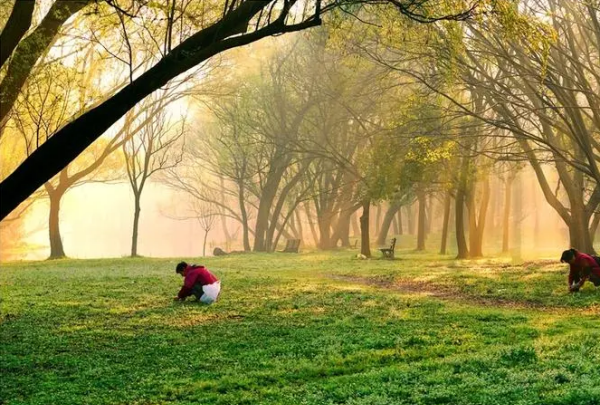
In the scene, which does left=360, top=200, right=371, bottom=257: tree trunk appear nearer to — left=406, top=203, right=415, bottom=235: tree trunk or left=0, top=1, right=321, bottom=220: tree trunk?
left=0, top=1, right=321, bottom=220: tree trunk

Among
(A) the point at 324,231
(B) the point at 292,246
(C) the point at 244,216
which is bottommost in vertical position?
(B) the point at 292,246

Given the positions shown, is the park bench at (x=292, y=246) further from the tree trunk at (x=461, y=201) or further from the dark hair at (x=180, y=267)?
the dark hair at (x=180, y=267)

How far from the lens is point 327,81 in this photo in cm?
3609

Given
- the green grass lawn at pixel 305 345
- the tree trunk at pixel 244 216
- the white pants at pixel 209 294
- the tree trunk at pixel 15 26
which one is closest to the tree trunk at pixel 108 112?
the green grass lawn at pixel 305 345

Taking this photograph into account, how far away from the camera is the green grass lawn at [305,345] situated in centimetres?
700

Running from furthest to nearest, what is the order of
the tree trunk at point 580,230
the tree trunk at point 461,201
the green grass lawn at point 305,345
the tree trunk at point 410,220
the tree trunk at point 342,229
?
the tree trunk at point 410,220
the tree trunk at point 342,229
the tree trunk at point 461,201
the tree trunk at point 580,230
the green grass lawn at point 305,345

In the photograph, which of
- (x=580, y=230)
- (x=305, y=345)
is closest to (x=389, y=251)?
(x=580, y=230)

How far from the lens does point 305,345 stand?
959cm

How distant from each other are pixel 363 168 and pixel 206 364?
25.6 m

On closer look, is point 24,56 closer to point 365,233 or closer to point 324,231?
point 365,233

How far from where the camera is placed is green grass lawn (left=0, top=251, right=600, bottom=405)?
23.0ft

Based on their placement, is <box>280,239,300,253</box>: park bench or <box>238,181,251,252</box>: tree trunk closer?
<box>280,239,300,253</box>: park bench

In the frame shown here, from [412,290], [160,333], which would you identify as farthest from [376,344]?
[412,290]

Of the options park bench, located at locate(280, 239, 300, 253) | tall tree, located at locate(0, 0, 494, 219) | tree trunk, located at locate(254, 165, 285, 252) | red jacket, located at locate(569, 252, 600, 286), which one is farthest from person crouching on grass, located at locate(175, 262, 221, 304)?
tree trunk, located at locate(254, 165, 285, 252)
